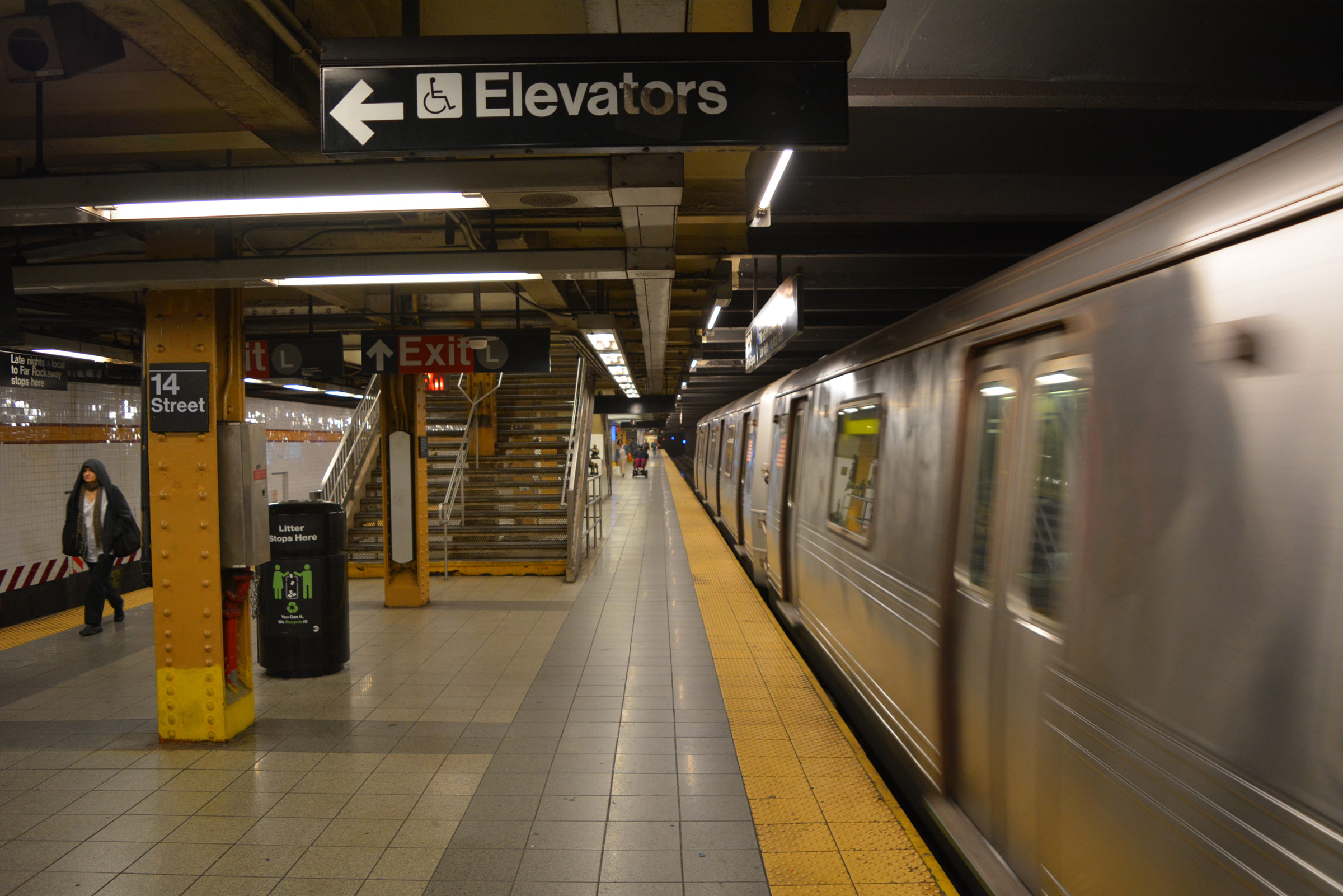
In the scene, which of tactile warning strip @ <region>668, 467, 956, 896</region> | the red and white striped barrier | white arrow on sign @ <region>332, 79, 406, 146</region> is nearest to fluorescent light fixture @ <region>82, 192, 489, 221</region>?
white arrow on sign @ <region>332, 79, 406, 146</region>

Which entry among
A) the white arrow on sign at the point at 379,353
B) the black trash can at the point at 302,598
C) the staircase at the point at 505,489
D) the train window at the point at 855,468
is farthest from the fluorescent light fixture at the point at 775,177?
the staircase at the point at 505,489

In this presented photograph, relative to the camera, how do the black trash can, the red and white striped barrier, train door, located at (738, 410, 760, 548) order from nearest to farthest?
the black trash can → the red and white striped barrier → train door, located at (738, 410, 760, 548)

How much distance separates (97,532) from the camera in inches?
278

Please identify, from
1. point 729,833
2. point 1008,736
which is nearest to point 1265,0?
point 1008,736

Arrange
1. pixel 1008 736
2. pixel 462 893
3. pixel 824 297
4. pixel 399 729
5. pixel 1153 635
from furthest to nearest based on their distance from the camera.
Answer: pixel 824 297, pixel 399 729, pixel 462 893, pixel 1008 736, pixel 1153 635

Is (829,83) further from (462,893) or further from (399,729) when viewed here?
(399,729)

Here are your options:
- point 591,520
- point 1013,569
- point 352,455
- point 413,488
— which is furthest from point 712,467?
point 1013,569

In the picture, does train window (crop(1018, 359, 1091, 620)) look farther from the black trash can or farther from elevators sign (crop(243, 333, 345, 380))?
elevators sign (crop(243, 333, 345, 380))

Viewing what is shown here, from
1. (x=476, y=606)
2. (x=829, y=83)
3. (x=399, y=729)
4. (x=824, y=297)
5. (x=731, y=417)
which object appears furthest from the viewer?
(x=731, y=417)

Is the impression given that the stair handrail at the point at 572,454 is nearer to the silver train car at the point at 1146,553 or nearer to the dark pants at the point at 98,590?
the dark pants at the point at 98,590

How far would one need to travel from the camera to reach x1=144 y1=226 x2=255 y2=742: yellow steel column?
13.9ft

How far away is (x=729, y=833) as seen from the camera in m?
3.12

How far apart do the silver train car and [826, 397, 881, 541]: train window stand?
773mm

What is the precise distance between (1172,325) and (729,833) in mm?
2581
